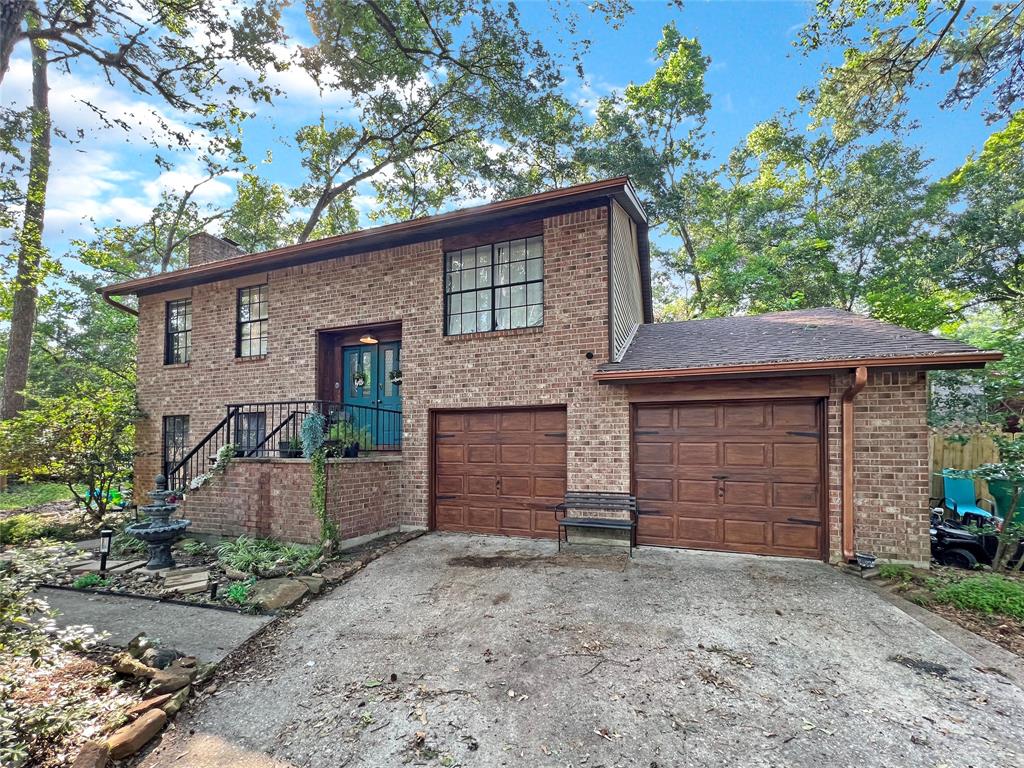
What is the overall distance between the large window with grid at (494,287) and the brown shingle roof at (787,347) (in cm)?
182

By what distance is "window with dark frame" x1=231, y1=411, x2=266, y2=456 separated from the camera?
922cm

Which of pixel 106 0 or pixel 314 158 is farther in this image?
pixel 314 158

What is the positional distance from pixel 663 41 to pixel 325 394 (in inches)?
729

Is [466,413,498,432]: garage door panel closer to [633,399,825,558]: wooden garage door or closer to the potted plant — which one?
[633,399,825,558]: wooden garage door

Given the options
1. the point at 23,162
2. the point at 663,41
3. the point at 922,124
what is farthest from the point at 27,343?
the point at 922,124

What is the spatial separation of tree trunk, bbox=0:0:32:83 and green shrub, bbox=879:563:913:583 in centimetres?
1507

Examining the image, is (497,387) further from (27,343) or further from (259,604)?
(27,343)

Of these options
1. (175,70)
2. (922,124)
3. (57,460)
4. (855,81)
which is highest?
(922,124)

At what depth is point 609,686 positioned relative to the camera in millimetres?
3139

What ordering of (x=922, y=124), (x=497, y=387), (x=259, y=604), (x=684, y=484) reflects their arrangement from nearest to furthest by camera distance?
(x=259, y=604)
(x=684, y=484)
(x=497, y=387)
(x=922, y=124)

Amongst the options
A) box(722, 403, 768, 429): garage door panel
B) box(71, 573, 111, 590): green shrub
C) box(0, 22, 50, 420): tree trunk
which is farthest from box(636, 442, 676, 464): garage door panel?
box(0, 22, 50, 420): tree trunk

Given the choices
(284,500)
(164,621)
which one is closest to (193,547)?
(284,500)

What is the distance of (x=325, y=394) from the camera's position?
883cm

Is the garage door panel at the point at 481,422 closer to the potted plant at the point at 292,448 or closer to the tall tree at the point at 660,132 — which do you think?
the potted plant at the point at 292,448
